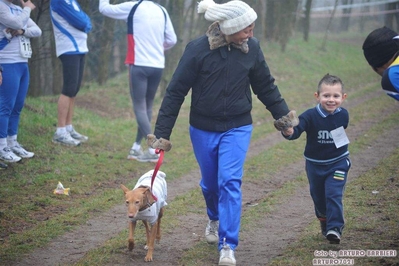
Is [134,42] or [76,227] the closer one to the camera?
[76,227]

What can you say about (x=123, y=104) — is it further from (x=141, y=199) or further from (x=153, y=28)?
(x=141, y=199)

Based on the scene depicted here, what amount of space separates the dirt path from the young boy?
0.62 m

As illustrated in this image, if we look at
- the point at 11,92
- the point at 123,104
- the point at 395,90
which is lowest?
the point at 123,104

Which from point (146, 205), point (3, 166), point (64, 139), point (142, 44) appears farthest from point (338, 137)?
point (64, 139)

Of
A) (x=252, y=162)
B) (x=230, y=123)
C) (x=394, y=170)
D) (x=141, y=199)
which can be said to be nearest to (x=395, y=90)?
(x=230, y=123)

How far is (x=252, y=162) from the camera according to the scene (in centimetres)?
964

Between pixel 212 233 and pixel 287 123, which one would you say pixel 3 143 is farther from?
pixel 287 123

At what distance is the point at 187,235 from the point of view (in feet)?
20.1

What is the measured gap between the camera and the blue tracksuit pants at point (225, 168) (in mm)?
5145

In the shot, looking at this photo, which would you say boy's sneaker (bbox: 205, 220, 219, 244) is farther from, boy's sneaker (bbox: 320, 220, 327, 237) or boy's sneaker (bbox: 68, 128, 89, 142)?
boy's sneaker (bbox: 68, 128, 89, 142)

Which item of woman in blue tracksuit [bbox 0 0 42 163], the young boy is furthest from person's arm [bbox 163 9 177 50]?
the young boy

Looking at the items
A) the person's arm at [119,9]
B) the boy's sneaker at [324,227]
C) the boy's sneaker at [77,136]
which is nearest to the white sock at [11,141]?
the boy's sneaker at [77,136]

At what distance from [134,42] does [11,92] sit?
197cm

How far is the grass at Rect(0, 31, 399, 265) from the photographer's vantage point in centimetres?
578
